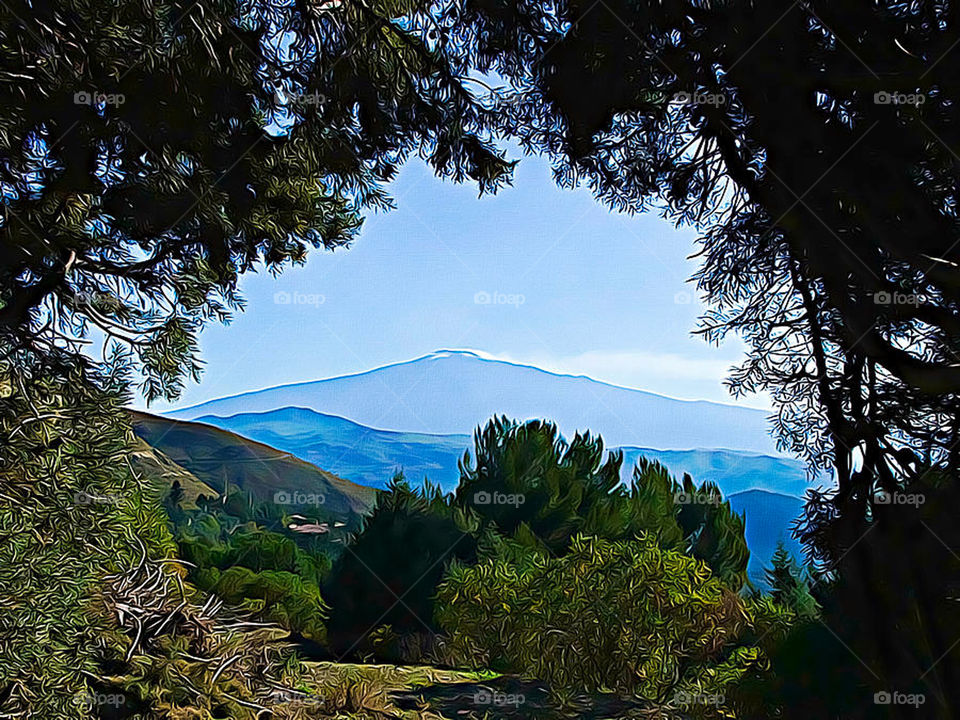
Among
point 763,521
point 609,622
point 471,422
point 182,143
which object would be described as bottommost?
point 609,622

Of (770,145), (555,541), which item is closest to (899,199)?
(770,145)

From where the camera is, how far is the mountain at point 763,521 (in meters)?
1.44

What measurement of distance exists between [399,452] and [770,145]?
0.96 meters

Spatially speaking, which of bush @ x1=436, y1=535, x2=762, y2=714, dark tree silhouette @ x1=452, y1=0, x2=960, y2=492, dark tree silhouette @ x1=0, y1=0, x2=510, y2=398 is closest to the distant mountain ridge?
bush @ x1=436, y1=535, x2=762, y2=714

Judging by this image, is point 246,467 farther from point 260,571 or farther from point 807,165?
point 807,165

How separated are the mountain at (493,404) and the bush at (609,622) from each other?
21cm

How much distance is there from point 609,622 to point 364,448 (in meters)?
0.62

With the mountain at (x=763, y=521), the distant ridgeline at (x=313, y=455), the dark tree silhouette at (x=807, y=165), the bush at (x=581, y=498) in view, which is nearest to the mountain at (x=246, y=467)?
the distant ridgeline at (x=313, y=455)

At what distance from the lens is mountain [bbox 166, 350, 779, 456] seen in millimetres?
1522

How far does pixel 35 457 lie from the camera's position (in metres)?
1.02

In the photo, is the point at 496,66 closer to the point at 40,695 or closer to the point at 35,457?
the point at 35,457

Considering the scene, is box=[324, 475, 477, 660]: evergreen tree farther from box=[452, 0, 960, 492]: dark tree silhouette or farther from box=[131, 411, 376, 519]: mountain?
box=[452, 0, 960, 492]: dark tree silhouette

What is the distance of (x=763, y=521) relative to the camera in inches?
58.2

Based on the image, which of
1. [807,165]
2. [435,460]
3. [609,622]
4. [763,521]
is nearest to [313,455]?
[435,460]
